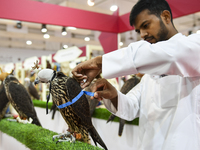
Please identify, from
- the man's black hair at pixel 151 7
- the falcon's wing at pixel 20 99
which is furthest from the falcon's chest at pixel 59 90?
the falcon's wing at pixel 20 99

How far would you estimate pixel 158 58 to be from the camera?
0.60 meters

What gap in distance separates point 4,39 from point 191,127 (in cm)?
831

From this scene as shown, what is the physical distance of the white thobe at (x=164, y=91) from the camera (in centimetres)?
62

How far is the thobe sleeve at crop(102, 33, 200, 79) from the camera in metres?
0.61

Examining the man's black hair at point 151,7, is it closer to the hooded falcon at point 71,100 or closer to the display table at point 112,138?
the hooded falcon at point 71,100

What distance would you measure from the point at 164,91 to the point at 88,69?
0.45 m

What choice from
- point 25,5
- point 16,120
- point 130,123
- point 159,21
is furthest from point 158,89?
point 25,5

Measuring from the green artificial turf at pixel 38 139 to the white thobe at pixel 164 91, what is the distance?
14.5 inches

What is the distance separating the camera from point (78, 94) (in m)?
1.13

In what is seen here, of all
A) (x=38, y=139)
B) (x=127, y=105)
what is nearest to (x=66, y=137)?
(x=38, y=139)

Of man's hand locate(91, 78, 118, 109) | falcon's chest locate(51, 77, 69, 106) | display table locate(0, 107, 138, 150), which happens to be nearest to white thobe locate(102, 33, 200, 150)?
man's hand locate(91, 78, 118, 109)

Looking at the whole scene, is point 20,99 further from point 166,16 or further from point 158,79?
point 166,16

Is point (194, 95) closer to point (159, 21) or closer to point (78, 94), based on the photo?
point (159, 21)

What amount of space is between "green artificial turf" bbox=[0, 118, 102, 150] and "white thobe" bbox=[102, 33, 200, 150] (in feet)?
1.21
